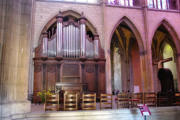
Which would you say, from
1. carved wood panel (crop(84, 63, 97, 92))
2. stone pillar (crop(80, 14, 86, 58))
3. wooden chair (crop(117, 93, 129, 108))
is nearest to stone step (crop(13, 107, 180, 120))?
wooden chair (crop(117, 93, 129, 108))

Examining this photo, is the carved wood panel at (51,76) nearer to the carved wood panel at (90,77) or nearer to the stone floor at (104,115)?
the carved wood panel at (90,77)

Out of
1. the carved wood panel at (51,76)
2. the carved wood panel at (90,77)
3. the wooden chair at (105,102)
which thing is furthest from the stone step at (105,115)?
the carved wood panel at (51,76)

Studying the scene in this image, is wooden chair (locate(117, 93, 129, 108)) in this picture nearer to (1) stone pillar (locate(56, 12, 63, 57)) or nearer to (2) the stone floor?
(2) the stone floor

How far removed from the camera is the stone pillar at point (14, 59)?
19.4ft

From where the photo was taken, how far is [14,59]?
639cm

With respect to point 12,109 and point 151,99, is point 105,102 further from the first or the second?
point 12,109

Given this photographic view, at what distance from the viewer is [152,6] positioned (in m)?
19.4

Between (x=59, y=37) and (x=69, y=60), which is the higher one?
(x=59, y=37)

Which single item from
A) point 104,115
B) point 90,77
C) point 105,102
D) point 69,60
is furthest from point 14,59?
point 90,77

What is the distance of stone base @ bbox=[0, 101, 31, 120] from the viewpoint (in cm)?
561

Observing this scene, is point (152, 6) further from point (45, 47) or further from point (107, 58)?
point (45, 47)

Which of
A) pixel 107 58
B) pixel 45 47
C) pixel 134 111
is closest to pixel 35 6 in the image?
pixel 45 47

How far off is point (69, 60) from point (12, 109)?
30.5 feet

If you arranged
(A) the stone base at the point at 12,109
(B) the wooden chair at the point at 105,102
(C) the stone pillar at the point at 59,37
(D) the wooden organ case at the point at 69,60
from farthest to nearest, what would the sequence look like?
1. (C) the stone pillar at the point at 59,37
2. (D) the wooden organ case at the point at 69,60
3. (B) the wooden chair at the point at 105,102
4. (A) the stone base at the point at 12,109
